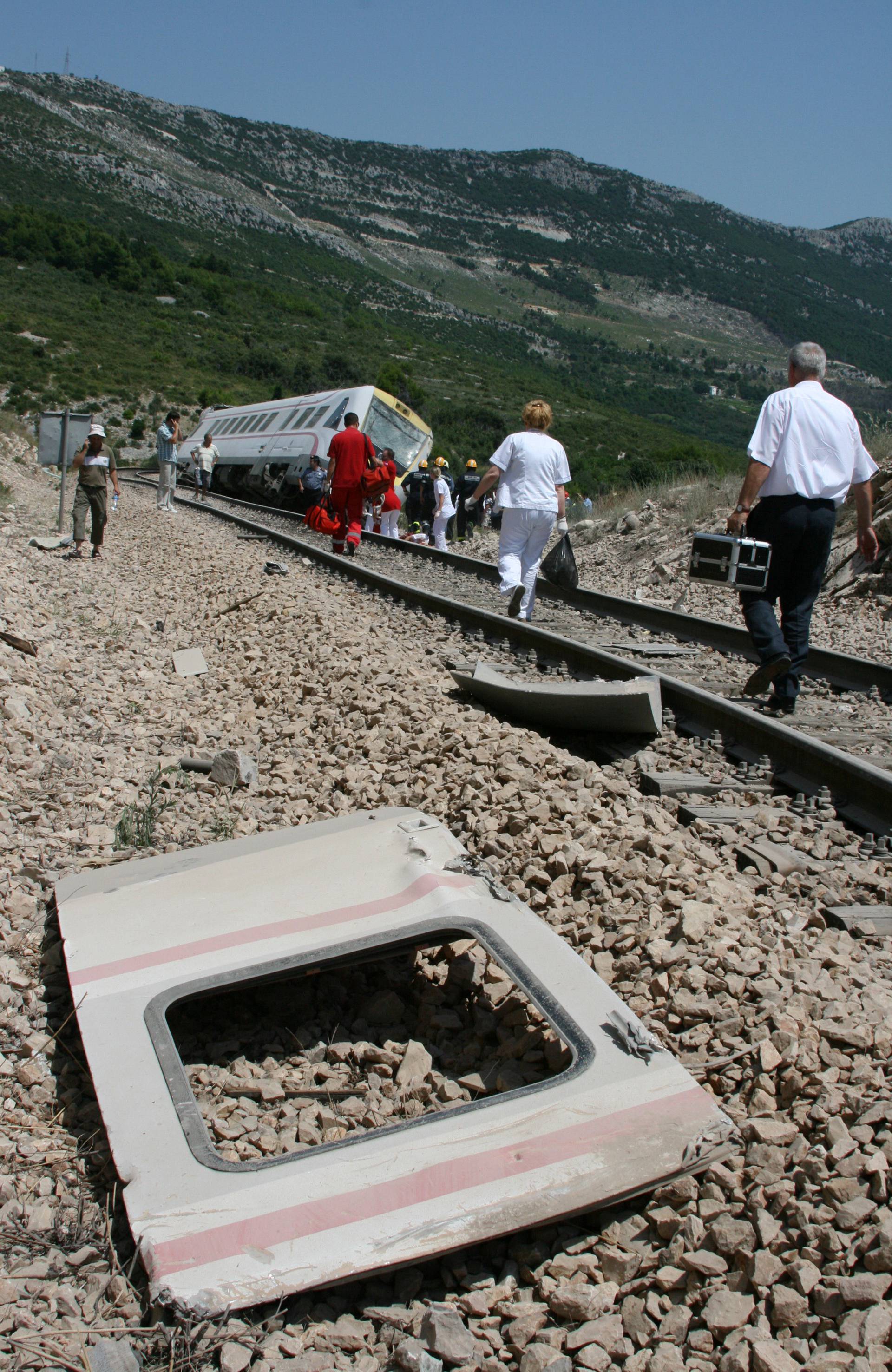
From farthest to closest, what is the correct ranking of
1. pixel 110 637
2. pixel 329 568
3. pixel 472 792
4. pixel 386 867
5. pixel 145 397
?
1. pixel 145 397
2. pixel 329 568
3. pixel 110 637
4. pixel 472 792
5. pixel 386 867

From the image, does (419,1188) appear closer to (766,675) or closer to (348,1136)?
(348,1136)

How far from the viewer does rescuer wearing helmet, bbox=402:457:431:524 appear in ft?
65.5

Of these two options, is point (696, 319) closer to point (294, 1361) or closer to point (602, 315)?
point (602, 315)

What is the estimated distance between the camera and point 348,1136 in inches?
102

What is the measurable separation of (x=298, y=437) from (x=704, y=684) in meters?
18.3

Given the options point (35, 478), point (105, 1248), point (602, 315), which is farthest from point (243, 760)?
point (602, 315)

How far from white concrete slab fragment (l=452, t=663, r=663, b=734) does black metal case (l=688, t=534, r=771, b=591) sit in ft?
2.52

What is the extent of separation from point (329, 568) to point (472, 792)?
348 inches

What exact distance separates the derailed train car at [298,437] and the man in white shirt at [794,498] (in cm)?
1596

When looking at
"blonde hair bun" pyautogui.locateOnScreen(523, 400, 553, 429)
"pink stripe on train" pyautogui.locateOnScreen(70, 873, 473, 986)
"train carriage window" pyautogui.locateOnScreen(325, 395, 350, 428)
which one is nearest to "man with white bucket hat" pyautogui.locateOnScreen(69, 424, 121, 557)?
"blonde hair bun" pyautogui.locateOnScreen(523, 400, 553, 429)

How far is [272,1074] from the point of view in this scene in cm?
306

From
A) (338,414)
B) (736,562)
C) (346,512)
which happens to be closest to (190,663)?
(736,562)

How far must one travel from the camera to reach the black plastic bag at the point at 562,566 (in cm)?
905

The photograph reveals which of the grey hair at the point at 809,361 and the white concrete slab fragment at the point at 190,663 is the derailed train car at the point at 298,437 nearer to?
the white concrete slab fragment at the point at 190,663
